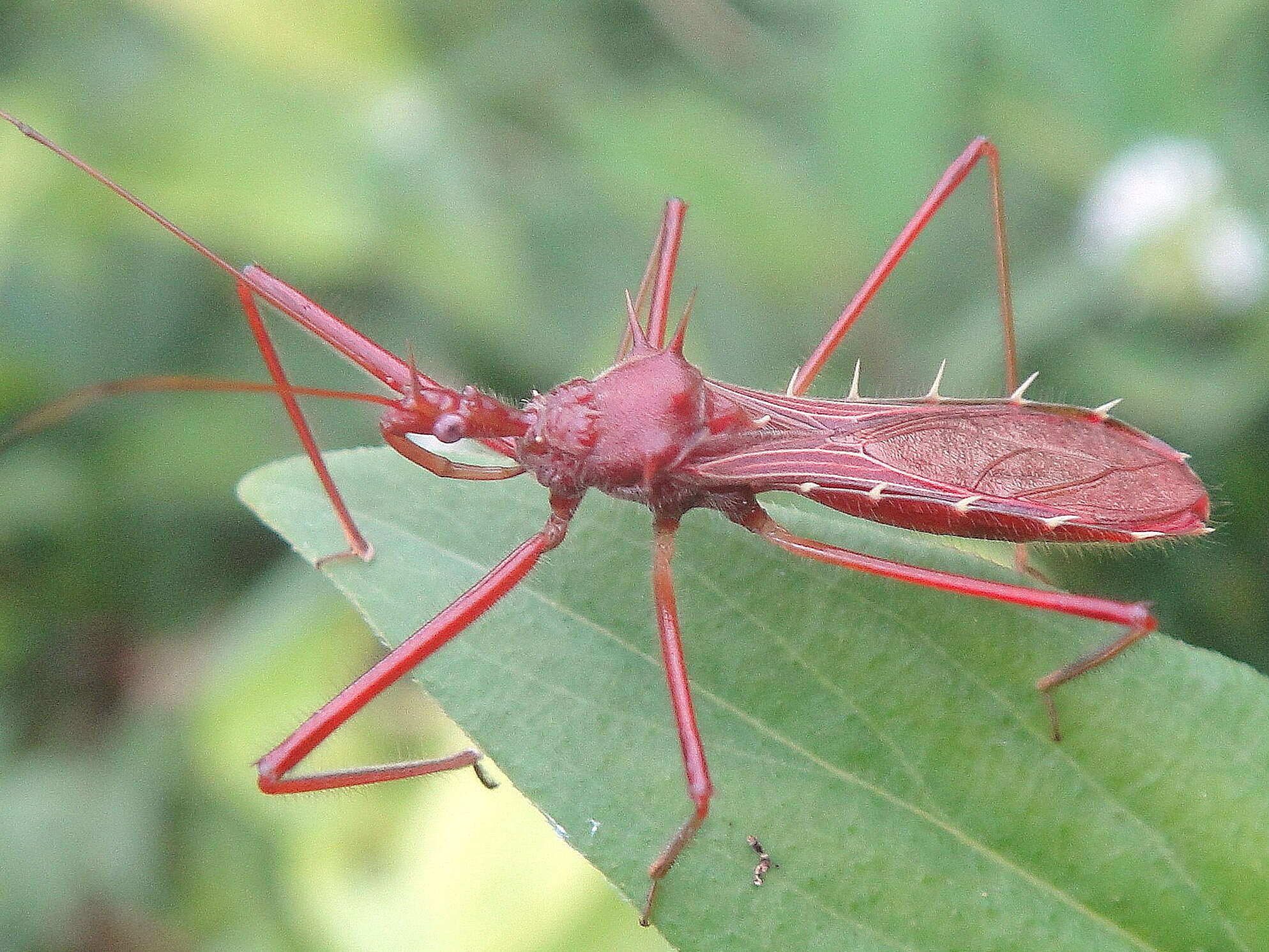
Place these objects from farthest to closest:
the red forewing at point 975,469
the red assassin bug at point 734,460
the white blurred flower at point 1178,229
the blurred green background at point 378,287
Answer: the white blurred flower at point 1178,229, the blurred green background at point 378,287, the red forewing at point 975,469, the red assassin bug at point 734,460

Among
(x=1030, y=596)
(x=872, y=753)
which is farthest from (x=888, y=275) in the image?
(x=872, y=753)

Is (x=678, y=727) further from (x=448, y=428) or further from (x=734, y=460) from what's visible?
(x=448, y=428)

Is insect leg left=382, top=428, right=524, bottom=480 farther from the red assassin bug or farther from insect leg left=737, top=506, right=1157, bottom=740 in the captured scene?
insect leg left=737, top=506, right=1157, bottom=740

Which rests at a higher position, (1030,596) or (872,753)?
(1030,596)

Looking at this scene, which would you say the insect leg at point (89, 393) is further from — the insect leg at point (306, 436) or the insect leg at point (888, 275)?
the insect leg at point (888, 275)

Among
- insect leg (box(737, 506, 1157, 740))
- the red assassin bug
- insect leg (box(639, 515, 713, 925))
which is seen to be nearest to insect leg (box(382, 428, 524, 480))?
the red assassin bug

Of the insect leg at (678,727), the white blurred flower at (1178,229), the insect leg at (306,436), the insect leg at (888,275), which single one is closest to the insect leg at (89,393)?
the insect leg at (306,436)
